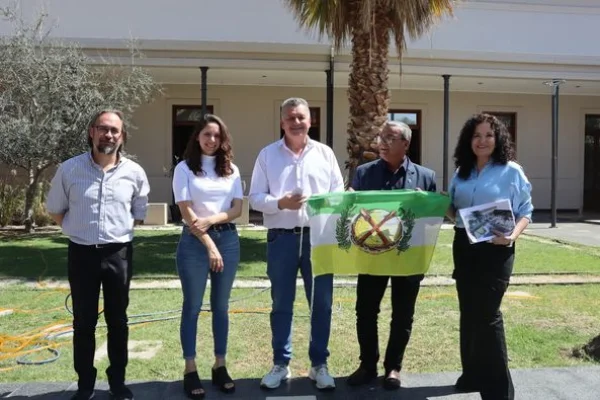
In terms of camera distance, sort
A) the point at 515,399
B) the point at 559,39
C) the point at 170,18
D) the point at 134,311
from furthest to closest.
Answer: the point at 559,39
the point at 170,18
the point at 134,311
the point at 515,399

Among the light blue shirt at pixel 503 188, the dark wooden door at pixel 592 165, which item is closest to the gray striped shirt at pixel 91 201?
the light blue shirt at pixel 503 188

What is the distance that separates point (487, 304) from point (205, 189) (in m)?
2.02

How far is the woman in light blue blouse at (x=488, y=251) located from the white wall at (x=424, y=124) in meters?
14.5

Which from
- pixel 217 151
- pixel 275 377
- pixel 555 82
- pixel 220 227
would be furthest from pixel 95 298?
pixel 555 82

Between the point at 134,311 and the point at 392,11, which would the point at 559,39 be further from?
the point at 134,311

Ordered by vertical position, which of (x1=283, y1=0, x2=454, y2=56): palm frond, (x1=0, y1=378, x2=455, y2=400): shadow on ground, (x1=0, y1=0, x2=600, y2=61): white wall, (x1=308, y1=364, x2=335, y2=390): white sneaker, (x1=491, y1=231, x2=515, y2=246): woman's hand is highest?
(x1=0, y1=0, x2=600, y2=61): white wall

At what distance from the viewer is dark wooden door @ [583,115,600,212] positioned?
2042cm

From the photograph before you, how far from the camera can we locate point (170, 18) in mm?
16281

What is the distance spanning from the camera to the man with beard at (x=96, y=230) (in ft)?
12.3

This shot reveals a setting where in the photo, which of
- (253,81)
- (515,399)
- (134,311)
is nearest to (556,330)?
(515,399)

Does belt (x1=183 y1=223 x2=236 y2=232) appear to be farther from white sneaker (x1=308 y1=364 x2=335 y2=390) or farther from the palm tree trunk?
the palm tree trunk

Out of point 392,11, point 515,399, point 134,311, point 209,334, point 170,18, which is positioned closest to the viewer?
point 515,399

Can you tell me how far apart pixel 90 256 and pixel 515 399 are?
10.1 ft

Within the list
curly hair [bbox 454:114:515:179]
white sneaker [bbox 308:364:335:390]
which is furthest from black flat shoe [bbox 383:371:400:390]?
curly hair [bbox 454:114:515:179]
